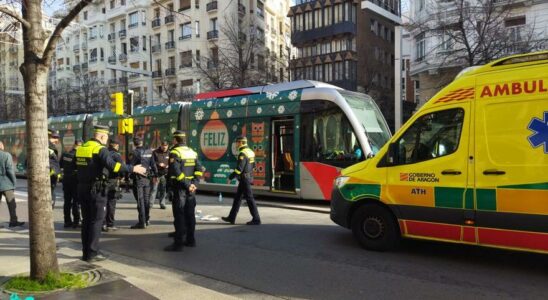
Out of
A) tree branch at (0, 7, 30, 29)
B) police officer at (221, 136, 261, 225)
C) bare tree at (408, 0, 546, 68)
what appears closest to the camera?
tree branch at (0, 7, 30, 29)

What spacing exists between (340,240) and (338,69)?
4042cm

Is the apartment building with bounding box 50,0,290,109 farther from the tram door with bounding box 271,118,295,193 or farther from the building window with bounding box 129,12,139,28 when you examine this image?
the tram door with bounding box 271,118,295,193

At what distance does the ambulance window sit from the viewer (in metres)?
6.08

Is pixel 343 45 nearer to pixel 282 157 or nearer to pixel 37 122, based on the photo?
pixel 282 157

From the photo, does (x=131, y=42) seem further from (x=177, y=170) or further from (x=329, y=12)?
(x=177, y=170)

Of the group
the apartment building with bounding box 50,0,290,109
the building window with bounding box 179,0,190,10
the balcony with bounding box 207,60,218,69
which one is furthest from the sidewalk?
the building window with bounding box 179,0,190,10

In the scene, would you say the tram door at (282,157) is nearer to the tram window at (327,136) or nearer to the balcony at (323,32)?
the tram window at (327,136)

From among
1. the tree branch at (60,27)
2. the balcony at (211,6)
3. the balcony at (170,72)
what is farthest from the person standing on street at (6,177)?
the balcony at (170,72)

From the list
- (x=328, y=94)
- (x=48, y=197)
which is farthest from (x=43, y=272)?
(x=328, y=94)

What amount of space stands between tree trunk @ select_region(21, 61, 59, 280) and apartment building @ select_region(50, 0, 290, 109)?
40.3m

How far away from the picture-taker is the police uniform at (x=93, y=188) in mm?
6430

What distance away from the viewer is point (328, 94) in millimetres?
12211

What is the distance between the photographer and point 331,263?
20.7 ft

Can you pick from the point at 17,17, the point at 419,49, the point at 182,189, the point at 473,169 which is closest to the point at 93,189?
the point at 182,189
